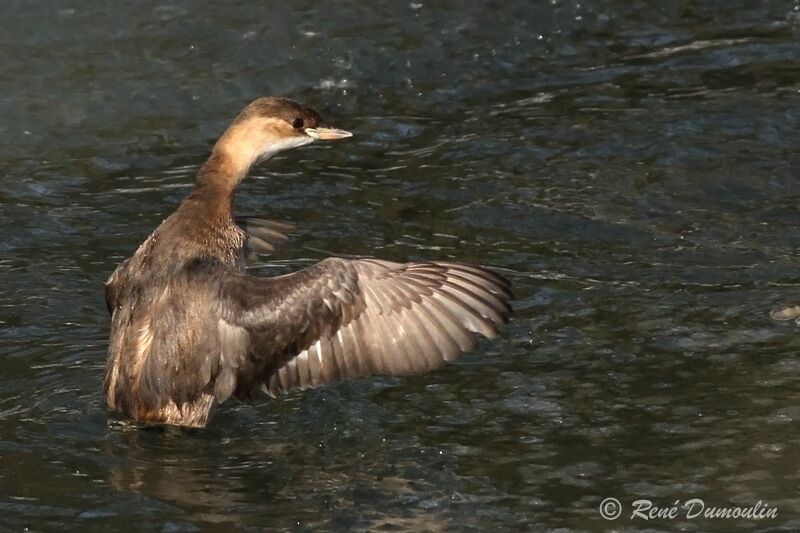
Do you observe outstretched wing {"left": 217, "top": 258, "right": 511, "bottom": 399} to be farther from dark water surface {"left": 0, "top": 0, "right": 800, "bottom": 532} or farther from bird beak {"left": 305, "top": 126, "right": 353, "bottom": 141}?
bird beak {"left": 305, "top": 126, "right": 353, "bottom": 141}

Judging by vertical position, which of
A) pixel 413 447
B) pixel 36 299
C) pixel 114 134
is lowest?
pixel 413 447

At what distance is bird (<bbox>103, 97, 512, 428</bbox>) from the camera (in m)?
7.73

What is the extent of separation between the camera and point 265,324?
785cm

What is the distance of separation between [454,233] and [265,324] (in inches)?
115

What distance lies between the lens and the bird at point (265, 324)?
773 centimetres

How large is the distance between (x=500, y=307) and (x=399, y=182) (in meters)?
3.76

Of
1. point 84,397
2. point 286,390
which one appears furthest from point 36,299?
point 286,390

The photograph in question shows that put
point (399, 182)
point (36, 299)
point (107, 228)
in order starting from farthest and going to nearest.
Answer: point (399, 182)
point (107, 228)
point (36, 299)

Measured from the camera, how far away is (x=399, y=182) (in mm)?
11328

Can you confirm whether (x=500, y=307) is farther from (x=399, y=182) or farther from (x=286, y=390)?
(x=399, y=182)

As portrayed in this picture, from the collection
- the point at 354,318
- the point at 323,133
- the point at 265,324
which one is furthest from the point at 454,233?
the point at 265,324

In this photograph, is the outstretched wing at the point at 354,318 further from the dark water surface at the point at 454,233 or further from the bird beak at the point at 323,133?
the bird beak at the point at 323,133

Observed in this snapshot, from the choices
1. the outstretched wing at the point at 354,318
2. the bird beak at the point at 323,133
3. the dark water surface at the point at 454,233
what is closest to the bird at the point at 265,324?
the outstretched wing at the point at 354,318

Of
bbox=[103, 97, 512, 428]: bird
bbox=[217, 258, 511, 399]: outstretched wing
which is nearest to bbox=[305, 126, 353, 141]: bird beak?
bbox=[103, 97, 512, 428]: bird
